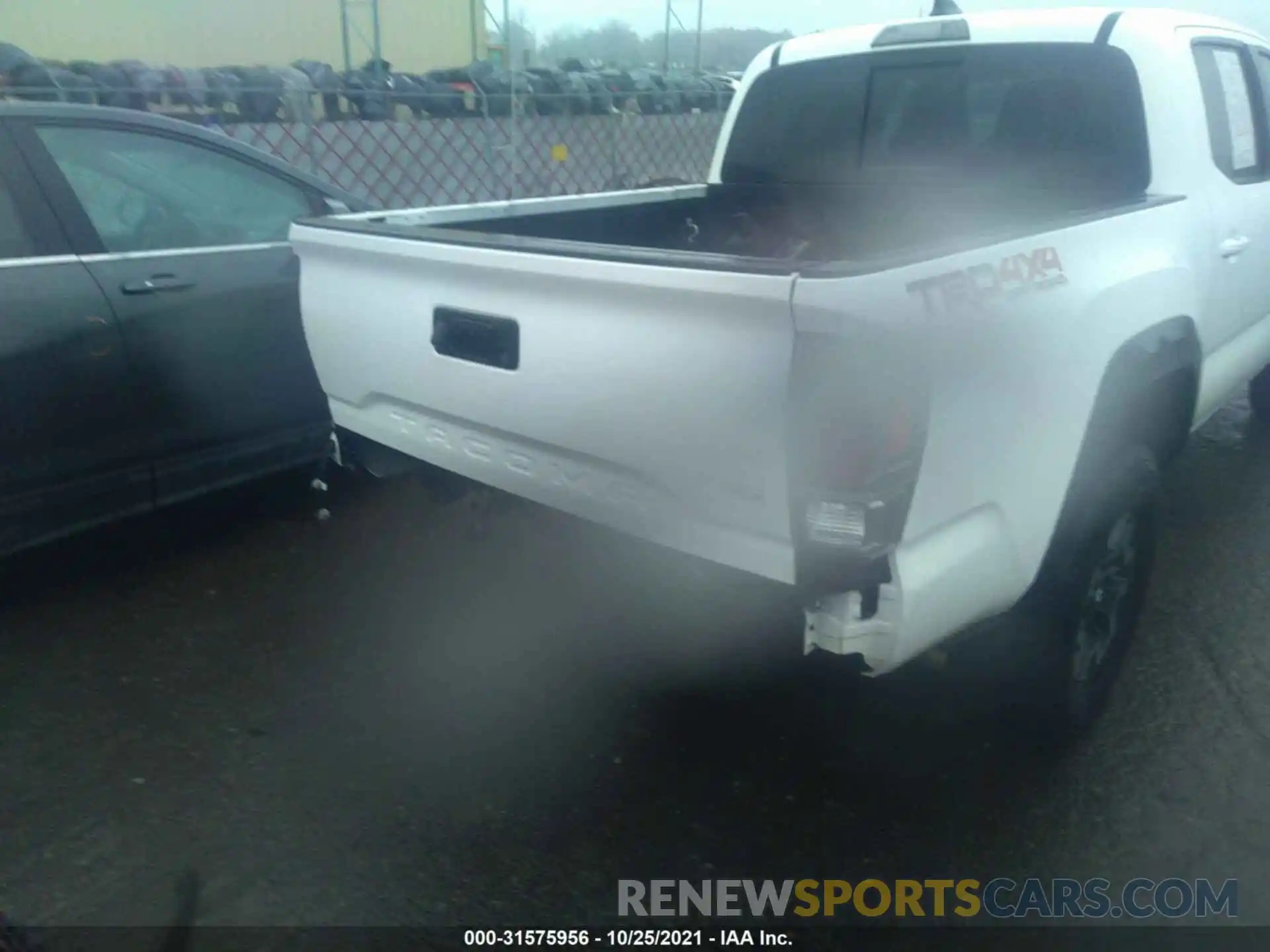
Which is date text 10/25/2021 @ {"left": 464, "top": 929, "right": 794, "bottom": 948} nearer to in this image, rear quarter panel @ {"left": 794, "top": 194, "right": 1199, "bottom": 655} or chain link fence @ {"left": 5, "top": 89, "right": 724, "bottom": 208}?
rear quarter panel @ {"left": 794, "top": 194, "right": 1199, "bottom": 655}

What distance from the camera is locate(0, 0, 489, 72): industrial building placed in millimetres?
13820

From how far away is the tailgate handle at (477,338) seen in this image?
253cm

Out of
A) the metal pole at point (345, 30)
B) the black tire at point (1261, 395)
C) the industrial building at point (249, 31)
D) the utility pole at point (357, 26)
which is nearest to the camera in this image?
the black tire at point (1261, 395)

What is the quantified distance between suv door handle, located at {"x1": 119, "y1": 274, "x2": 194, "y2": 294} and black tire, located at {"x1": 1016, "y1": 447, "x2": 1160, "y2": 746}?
296 cm

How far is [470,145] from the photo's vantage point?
9.99m

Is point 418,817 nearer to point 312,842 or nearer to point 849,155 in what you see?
point 312,842

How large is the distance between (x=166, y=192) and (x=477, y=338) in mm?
2011

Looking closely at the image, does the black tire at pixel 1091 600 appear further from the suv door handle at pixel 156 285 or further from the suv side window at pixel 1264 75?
the suv door handle at pixel 156 285

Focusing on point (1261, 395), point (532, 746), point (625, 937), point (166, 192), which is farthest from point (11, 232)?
point (1261, 395)

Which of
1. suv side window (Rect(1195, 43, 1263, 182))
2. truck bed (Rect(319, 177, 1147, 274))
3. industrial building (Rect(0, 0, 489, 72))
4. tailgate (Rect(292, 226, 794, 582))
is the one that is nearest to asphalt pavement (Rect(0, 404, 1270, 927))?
tailgate (Rect(292, 226, 794, 582))

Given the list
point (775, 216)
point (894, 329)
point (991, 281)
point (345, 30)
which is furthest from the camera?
point (345, 30)

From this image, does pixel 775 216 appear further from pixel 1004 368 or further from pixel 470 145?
pixel 470 145

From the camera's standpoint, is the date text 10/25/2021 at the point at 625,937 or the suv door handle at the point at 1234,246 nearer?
the date text 10/25/2021 at the point at 625,937

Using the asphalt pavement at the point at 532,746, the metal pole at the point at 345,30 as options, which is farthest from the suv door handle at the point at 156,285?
the metal pole at the point at 345,30
